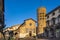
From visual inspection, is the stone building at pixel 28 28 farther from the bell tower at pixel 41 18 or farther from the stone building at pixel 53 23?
the stone building at pixel 53 23

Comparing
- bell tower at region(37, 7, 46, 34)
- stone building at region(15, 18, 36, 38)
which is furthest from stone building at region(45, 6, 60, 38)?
stone building at region(15, 18, 36, 38)

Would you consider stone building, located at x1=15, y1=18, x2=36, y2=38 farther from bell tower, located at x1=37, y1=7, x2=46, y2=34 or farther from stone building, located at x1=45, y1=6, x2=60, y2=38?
stone building, located at x1=45, y1=6, x2=60, y2=38

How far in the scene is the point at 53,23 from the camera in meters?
45.9

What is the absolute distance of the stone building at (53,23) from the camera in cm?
4139

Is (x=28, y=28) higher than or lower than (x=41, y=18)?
lower

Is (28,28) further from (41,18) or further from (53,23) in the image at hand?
(53,23)

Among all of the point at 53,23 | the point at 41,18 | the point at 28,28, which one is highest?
the point at 41,18

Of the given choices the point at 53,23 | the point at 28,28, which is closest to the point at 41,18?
the point at 28,28

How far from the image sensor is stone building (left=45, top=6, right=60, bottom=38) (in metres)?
41.4

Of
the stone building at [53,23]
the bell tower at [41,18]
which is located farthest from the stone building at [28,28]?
the stone building at [53,23]

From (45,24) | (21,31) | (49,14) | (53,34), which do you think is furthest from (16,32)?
(53,34)

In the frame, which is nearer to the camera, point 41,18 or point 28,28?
point 41,18

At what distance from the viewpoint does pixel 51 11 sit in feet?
160

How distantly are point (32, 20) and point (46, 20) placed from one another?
7.00 metres
